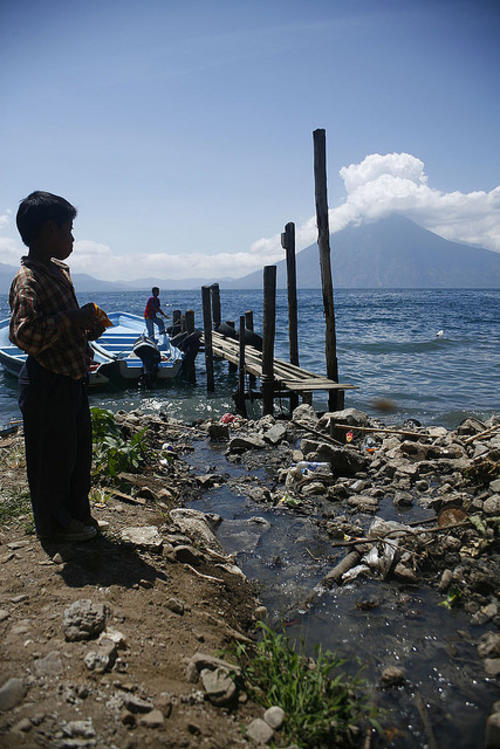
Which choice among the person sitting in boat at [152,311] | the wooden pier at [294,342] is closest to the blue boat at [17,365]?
the person sitting in boat at [152,311]

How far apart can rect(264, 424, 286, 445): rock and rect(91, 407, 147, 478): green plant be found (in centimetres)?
263

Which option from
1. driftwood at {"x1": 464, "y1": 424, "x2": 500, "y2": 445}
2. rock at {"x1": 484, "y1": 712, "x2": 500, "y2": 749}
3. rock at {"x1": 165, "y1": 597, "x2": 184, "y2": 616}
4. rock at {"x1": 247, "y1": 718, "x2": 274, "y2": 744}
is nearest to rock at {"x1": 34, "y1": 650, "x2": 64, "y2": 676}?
rock at {"x1": 165, "y1": 597, "x2": 184, "y2": 616}

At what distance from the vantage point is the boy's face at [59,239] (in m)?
2.78

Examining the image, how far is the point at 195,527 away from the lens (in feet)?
13.2

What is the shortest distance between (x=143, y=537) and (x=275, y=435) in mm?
4234

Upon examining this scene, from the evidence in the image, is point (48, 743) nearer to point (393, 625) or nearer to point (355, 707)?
point (355, 707)

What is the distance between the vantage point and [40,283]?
2705 millimetres

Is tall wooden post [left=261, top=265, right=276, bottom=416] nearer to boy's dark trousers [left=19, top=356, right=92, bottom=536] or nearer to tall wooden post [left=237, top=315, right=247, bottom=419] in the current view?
tall wooden post [left=237, top=315, right=247, bottom=419]

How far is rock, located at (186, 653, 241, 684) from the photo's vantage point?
2.20 metres

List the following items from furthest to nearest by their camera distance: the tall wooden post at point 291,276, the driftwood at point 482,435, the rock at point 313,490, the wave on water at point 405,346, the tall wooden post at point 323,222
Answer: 1. the wave on water at point 405,346
2. the tall wooden post at point 291,276
3. the tall wooden post at point 323,222
4. the driftwood at point 482,435
5. the rock at point 313,490

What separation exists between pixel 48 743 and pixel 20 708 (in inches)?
8.5

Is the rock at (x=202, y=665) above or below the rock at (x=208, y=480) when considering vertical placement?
above

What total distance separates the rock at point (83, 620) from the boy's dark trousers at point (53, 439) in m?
0.71

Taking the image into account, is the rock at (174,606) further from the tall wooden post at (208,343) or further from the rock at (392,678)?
the tall wooden post at (208,343)
